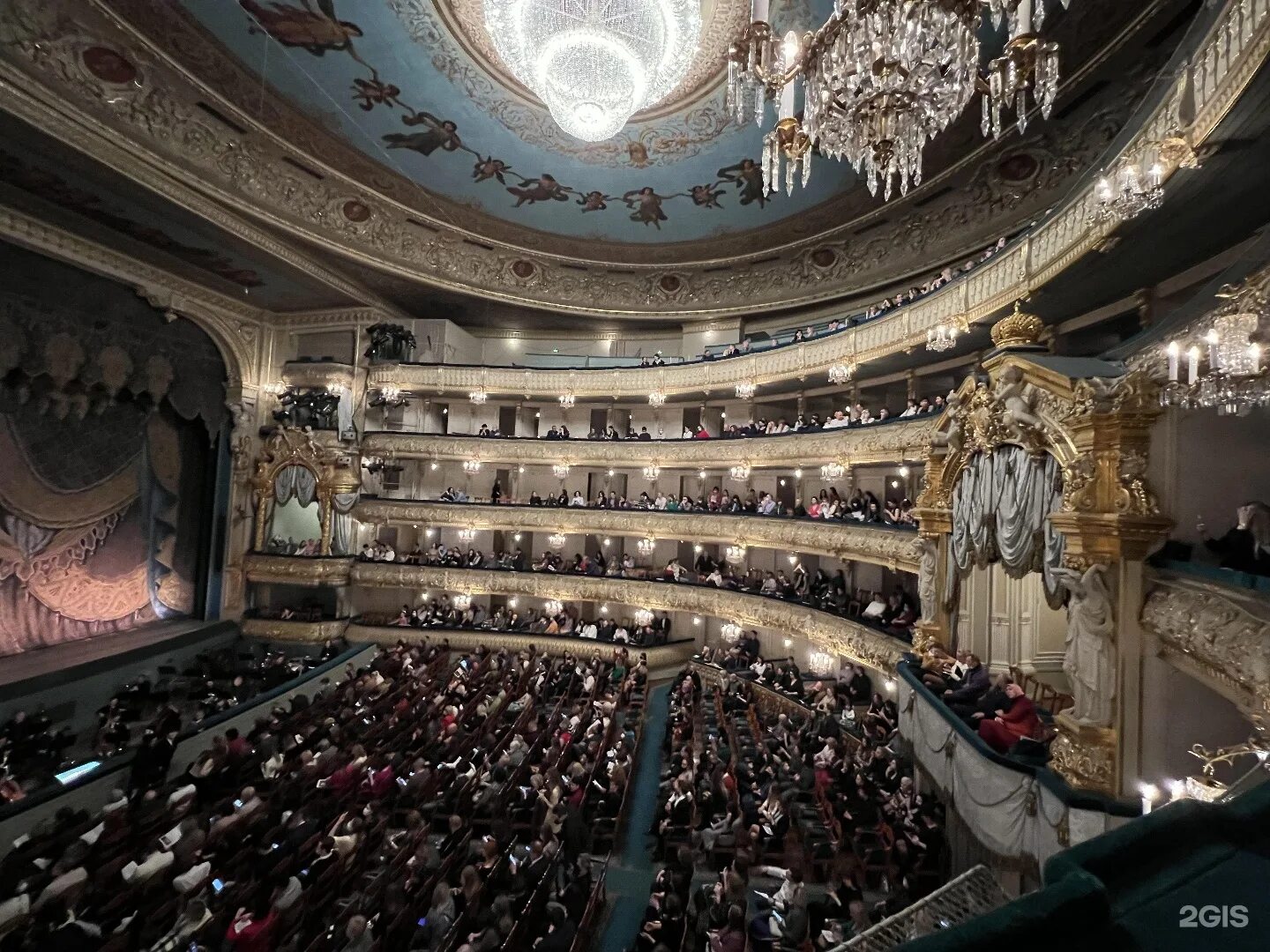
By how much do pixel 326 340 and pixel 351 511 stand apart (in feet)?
22.7

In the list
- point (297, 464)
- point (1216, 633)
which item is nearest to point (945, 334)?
point (1216, 633)

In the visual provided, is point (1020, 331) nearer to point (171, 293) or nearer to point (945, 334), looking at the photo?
point (945, 334)

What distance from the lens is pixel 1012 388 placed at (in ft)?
26.1

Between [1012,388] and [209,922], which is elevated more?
[1012,388]

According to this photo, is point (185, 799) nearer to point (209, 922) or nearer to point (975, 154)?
point (209, 922)

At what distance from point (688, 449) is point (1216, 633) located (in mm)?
15572

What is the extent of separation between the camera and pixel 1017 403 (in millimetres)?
7879

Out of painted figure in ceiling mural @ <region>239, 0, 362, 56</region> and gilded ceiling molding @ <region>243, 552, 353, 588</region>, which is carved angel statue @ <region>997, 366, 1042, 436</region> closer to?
painted figure in ceiling mural @ <region>239, 0, 362, 56</region>

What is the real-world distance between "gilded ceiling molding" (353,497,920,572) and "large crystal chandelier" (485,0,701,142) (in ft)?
33.3

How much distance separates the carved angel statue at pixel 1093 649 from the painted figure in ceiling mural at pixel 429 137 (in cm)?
1846

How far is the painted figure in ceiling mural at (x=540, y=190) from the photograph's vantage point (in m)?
19.6

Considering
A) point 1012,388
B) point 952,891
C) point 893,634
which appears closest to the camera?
point 952,891

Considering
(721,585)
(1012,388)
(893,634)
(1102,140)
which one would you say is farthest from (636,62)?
(721,585)

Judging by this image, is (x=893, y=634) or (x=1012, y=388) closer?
(x=1012, y=388)
